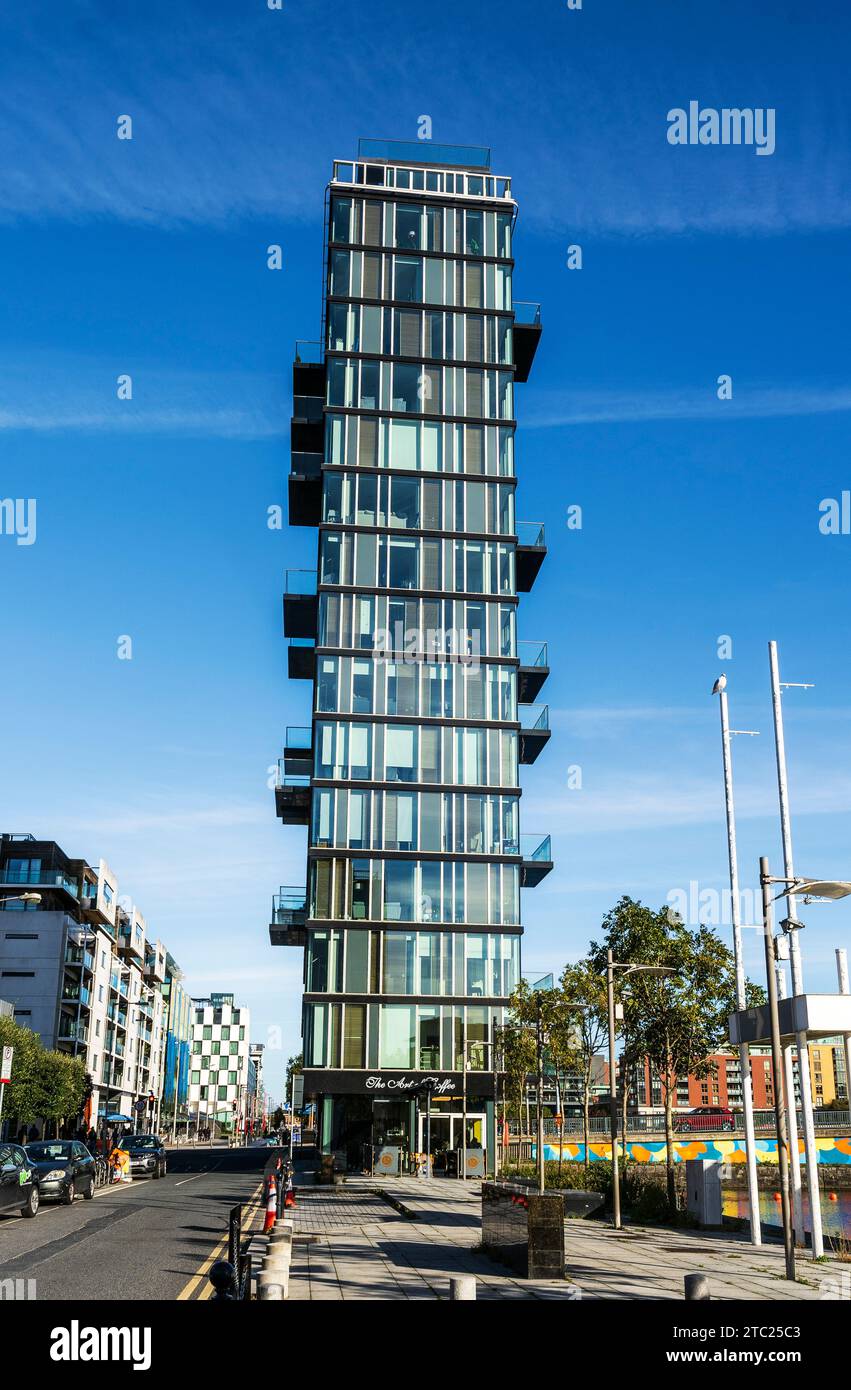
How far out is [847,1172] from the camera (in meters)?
74.6

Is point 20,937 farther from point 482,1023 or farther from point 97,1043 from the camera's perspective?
point 482,1023

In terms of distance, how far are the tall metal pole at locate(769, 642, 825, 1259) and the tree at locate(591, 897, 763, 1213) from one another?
13127mm

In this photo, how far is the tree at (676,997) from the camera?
37.5 m

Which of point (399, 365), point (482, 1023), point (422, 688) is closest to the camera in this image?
point (482, 1023)

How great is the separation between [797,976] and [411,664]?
45.2 m

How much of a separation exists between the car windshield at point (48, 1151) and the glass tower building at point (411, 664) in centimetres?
1989

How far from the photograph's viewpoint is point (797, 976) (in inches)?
911

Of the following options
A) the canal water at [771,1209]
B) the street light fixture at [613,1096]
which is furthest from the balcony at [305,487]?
the street light fixture at [613,1096]

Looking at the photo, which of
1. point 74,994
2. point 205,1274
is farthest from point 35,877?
point 205,1274

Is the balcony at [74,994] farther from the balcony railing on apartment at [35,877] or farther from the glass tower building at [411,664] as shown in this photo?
the glass tower building at [411,664]

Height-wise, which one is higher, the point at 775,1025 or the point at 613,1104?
the point at 775,1025

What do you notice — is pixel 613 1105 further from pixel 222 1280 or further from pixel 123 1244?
pixel 222 1280

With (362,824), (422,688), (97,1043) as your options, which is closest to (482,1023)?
(362,824)

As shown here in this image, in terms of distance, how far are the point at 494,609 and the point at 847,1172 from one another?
1591 inches
